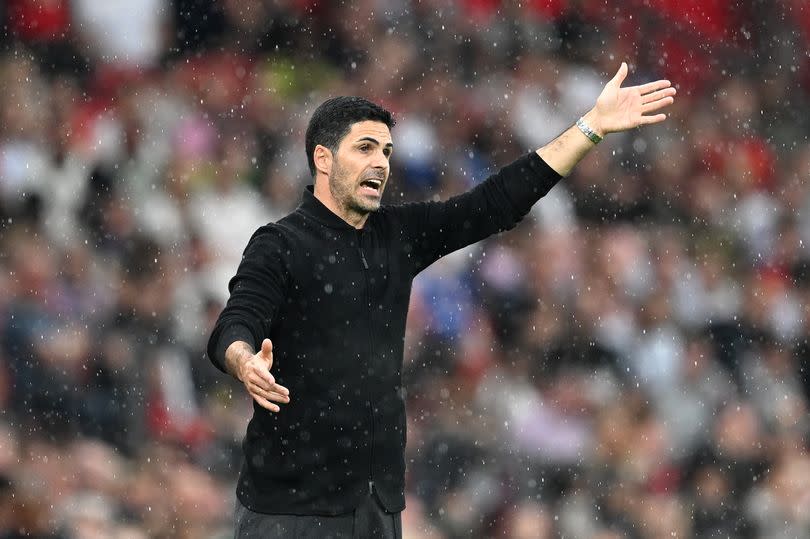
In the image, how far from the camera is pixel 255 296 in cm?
392

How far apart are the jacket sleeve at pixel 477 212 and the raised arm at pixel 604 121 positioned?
0.15 feet

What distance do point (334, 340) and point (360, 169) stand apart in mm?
495

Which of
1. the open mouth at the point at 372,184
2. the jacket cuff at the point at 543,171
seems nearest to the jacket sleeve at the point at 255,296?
the open mouth at the point at 372,184

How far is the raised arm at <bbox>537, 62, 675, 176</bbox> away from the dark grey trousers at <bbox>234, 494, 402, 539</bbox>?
110cm

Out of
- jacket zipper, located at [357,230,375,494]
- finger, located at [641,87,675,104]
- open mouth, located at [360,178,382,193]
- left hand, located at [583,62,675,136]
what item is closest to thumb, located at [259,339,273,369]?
jacket zipper, located at [357,230,375,494]

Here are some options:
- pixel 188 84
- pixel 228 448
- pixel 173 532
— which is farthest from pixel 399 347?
pixel 188 84

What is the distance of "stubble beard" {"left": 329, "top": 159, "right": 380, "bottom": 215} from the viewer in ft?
13.7

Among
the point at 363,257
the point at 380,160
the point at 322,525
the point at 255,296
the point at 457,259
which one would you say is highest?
the point at 457,259

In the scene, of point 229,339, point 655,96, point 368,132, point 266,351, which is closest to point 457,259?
point 655,96

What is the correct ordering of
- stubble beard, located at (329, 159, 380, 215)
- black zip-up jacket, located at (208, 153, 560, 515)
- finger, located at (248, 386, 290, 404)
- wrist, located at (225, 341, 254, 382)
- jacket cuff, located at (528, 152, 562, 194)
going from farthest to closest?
jacket cuff, located at (528, 152, 562, 194) → stubble beard, located at (329, 159, 380, 215) → black zip-up jacket, located at (208, 153, 560, 515) → wrist, located at (225, 341, 254, 382) → finger, located at (248, 386, 290, 404)

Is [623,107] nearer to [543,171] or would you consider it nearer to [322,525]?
[543,171]

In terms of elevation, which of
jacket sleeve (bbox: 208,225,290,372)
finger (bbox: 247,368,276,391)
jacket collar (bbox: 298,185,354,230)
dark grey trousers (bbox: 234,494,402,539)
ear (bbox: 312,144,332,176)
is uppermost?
ear (bbox: 312,144,332,176)

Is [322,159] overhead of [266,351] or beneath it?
overhead

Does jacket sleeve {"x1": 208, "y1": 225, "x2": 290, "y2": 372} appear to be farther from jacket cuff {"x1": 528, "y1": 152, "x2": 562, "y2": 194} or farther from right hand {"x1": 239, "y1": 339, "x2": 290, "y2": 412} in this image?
jacket cuff {"x1": 528, "y1": 152, "x2": 562, "y2": 194}
